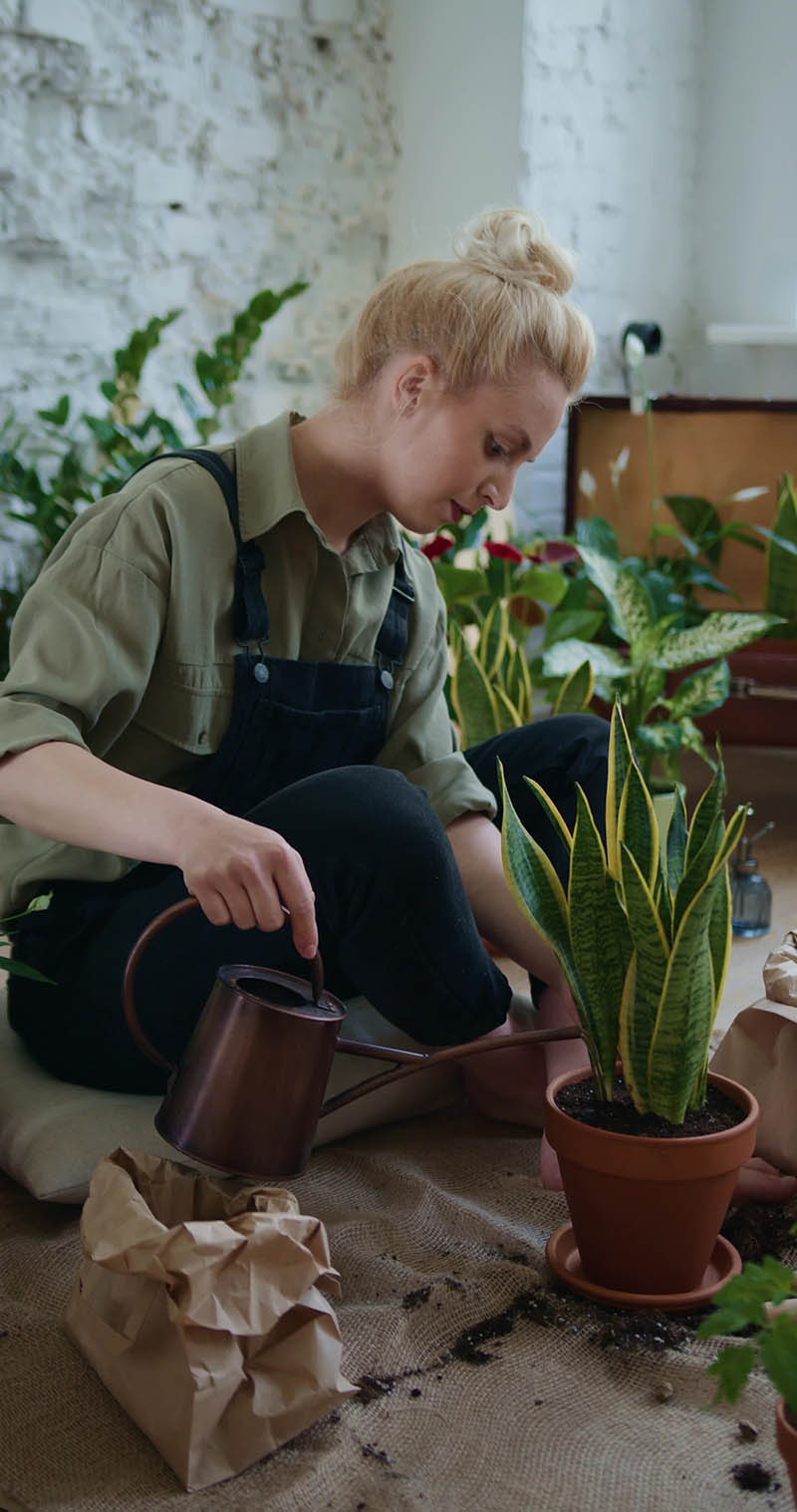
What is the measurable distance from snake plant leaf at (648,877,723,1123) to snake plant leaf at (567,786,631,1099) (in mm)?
66

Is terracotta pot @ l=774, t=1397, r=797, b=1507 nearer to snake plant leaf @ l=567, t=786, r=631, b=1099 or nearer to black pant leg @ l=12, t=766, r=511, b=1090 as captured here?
snake plant leaf @ l=567, t=786, r=631, b=1099

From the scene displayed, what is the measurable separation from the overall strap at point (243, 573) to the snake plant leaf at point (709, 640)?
1.50m

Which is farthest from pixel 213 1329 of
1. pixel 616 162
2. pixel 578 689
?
pixel 616 162

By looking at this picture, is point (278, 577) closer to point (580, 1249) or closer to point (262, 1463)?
point (580, 1249)

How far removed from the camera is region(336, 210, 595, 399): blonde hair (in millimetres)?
1672

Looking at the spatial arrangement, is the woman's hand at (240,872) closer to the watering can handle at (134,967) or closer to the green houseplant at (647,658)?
the watering can handle at (134,967)

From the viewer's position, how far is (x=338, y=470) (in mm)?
1813

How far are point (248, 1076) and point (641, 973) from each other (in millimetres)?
395

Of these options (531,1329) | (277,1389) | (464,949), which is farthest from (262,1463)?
(464,949)

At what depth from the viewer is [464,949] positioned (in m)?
1.65

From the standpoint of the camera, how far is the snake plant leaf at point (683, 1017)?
1.36 metres

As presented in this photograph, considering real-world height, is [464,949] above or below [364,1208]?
above

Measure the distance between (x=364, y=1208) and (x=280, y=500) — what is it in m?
0.85

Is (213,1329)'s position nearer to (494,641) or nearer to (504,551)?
(494,641)
